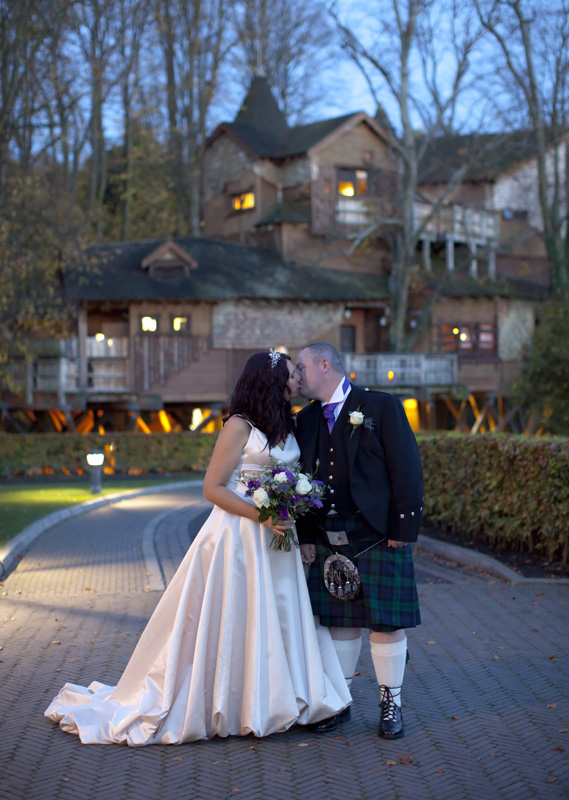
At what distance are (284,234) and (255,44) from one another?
14.6 m

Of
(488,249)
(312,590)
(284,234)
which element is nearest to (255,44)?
(284,234)

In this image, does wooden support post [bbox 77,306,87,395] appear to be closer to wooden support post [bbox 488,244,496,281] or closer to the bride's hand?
wooden support post [bbox 488,244,496,281]

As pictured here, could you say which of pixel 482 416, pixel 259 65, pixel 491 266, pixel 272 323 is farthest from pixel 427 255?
pixel 259 65

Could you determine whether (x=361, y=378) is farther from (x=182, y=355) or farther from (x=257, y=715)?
(x=257, y=715)

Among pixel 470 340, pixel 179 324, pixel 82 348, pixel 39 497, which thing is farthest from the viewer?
pixel 470 340

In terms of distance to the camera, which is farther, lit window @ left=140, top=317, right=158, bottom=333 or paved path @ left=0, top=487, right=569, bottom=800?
lit window @ left=140, top=317, right=158, bottom=333

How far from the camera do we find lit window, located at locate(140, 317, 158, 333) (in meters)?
34.6

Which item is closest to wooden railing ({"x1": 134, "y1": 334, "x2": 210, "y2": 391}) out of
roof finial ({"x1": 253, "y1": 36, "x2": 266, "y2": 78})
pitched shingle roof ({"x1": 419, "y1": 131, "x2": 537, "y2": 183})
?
pitched shingle roof ({"x1": 419, "y1": 131, "x2": 537, "y2": 183})

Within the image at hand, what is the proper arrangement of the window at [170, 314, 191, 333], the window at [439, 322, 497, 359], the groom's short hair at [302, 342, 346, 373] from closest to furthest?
the groom's short hair at [302, 342, 346, 373]
the window at [170, 314, 191, 333]
the window at [439, 322, 497, 359]

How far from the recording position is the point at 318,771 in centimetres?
491

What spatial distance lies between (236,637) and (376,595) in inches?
35.9

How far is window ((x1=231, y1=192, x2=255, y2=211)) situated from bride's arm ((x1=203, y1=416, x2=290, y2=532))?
36964 mm

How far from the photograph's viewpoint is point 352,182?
4100 centimetres

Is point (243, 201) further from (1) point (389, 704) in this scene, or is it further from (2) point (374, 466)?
(1) point (389, 704)
